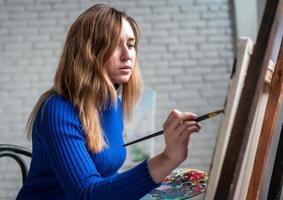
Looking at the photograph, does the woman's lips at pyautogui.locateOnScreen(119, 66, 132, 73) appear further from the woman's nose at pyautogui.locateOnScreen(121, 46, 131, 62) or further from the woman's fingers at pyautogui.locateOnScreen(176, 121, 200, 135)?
the woman's fingers at pyautogui.locateOnScreen(176, 121, 200, 135)

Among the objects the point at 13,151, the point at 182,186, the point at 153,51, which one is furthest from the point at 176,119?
the point at 153,51

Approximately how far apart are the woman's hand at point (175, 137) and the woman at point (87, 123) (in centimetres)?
3

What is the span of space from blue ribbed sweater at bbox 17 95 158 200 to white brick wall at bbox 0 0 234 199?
2.47 m

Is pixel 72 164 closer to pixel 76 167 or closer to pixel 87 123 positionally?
pixel 76 167

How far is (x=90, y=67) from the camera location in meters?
0.99

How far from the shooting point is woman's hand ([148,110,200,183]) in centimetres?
72

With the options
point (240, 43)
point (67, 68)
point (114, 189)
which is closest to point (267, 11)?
point (240, 43)

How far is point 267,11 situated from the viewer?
1.83 ft

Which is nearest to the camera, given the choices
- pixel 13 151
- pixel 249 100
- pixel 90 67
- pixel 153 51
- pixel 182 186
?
pixel 249 100

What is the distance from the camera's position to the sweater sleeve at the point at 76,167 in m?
0.82

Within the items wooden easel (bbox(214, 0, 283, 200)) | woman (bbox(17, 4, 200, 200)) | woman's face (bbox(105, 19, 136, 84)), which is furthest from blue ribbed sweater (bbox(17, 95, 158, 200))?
wooden easel (bbox(214, 0, 283, 200))

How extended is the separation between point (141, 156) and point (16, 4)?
1.62 meters

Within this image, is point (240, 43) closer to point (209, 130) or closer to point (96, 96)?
point (96, 96)

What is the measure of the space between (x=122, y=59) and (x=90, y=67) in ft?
0.26
